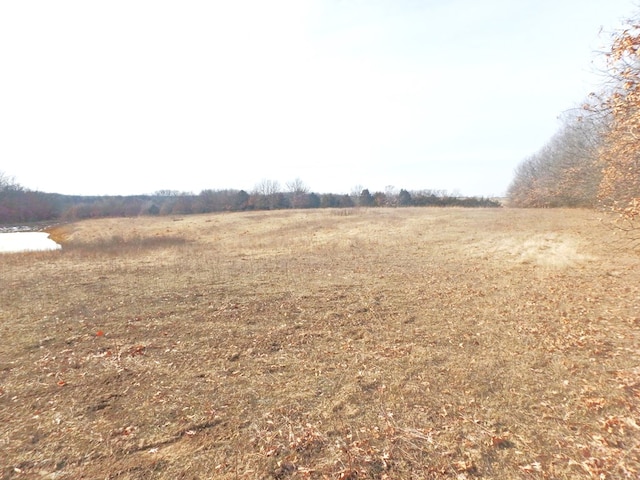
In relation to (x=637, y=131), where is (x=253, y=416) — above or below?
below

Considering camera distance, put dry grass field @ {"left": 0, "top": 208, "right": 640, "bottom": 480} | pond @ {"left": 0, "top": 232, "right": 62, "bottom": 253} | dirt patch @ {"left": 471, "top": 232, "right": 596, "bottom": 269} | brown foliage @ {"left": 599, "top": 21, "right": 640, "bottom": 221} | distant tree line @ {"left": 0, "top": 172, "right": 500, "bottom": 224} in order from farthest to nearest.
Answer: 1. distant tree line @ {"left": 0, "top": 172, "right": 500, "bottom": 224}
2. pond @ {"left": 0, "top": 232, "right": 62, "bottom": 253}
3. dirt patch @ {"left": 471, "top": 232, "right": 596, "bottom": 269}
4. brown foliage @ {"left": 599, "top": 21, "right": 640, "bottom": 221}
5. dry grass field @ {"left": 0, "top": 208, "right": 640, "bottom": 480}

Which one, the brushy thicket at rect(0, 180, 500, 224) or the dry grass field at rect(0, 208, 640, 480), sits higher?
the brushy thicket at rect(0, 180, 500, 224)

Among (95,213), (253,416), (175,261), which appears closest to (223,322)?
(253,416)

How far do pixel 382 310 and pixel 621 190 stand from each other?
771 cm

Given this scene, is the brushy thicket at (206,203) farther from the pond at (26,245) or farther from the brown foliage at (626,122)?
the brown foliage at (626,122)

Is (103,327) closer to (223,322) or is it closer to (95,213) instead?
(223,322)

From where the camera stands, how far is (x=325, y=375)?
4.75 m

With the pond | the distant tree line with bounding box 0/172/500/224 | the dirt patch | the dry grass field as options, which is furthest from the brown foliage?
the distant tree line with bounding box 0/172/500/224

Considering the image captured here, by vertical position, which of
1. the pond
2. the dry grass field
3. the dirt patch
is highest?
the dirt patch

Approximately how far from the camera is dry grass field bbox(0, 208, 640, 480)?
3.12 m

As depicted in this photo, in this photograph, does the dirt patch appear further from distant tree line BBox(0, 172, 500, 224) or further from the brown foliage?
distant tree line BBox(0, 172, 500, 224)

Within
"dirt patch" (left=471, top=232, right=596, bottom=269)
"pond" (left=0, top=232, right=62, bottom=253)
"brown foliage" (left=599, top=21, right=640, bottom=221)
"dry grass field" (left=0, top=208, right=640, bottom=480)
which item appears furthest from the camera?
"pond" (left=0, top=232, right=62, bottom=253)

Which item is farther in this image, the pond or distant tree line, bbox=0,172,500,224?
distant tree line, bbox=0,172,500,224

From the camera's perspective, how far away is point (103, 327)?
6.66 m
